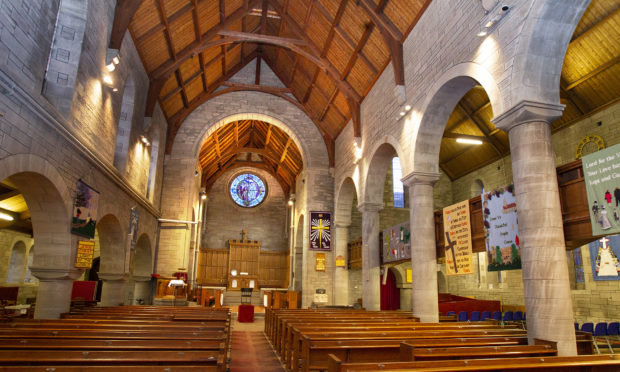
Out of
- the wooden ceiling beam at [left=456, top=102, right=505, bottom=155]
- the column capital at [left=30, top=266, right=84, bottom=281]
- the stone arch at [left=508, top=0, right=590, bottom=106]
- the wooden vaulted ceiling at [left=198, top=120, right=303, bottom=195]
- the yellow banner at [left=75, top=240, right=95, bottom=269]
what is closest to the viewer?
the stone arch at [left=508, top=0, right=590, bottom=106]

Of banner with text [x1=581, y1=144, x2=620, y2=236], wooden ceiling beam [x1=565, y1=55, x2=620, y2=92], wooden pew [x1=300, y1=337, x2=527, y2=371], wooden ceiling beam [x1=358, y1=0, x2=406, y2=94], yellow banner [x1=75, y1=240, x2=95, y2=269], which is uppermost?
wooden ceiling beam [x1=358, y1=0, x2=406, y2=94]

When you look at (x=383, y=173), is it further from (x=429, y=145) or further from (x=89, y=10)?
→ (x=89, y=10)

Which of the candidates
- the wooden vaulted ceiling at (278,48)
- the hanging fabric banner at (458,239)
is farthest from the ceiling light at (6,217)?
the hanging fabric banner at (458,239)

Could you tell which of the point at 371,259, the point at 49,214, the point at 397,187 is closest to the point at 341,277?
the point at 371,259

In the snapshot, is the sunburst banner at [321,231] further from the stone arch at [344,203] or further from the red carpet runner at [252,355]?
the red carpet runner at [252,355]

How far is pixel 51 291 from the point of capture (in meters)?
7.41

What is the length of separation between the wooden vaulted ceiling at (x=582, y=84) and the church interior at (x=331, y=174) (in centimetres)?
6

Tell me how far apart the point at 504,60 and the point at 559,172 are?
1.86 meters

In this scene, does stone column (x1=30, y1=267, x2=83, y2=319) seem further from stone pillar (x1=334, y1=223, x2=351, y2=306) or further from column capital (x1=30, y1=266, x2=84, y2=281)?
stone pillar (x1=334, y1=223, x2=351, y2=306)

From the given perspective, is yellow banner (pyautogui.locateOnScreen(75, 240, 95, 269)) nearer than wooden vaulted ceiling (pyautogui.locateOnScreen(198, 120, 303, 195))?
Yes

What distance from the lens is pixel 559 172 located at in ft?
19.4

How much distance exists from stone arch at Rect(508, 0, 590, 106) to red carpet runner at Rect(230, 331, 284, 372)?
573 cm

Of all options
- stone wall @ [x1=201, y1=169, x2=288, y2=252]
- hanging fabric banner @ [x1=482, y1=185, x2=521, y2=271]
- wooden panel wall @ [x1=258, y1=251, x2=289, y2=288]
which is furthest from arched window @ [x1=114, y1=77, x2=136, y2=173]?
wooden panel wall @ [x1=258, y1=251, x2=289, y2=288]

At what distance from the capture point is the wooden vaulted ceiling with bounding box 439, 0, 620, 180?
920 centimetres
